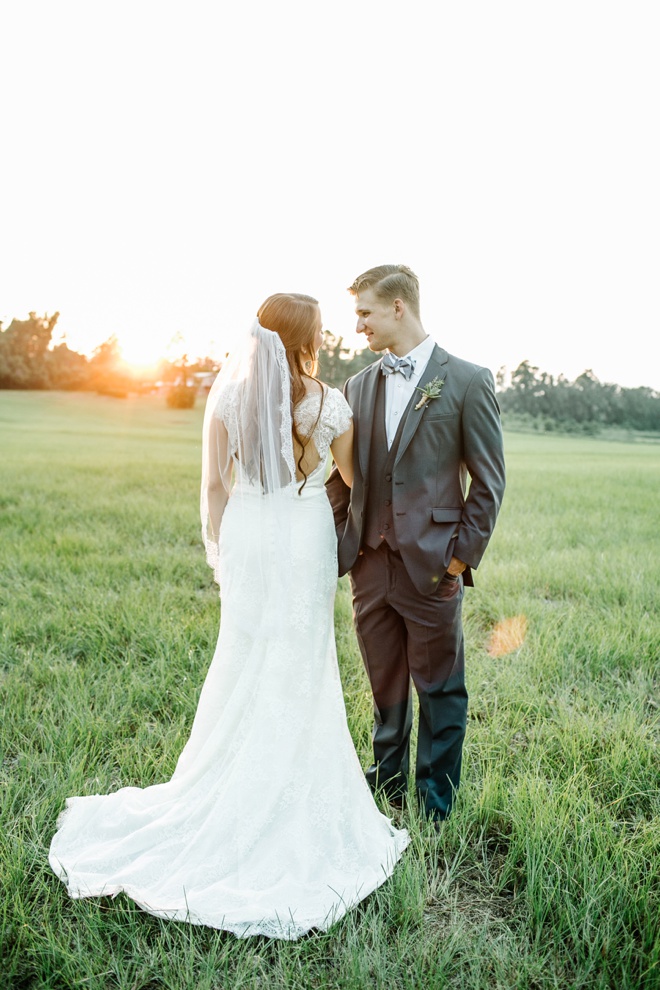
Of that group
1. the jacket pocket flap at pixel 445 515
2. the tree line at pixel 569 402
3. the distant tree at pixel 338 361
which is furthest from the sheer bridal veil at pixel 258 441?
the tree line at pixel 569 402

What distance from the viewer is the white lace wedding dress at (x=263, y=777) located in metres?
2.54

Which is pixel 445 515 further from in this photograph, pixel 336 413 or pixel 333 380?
pixel 333 380

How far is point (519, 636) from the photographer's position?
16.7 ft

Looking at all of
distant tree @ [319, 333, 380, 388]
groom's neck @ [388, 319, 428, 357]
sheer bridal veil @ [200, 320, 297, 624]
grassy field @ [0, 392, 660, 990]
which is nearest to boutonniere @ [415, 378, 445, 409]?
groom's neck @ [388, 319, 428, 357]

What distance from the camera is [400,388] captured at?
2.99 m

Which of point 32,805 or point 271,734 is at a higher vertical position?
point 271,734

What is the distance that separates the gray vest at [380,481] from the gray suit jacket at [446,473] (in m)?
0.06

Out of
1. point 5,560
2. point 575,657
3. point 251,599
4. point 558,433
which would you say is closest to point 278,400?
point 251,599

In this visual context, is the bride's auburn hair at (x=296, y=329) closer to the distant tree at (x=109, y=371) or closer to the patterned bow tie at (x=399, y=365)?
the patterned bow tie at (x=399, y=365)

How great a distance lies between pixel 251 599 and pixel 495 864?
4.95 ft

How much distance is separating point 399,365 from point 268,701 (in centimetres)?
156

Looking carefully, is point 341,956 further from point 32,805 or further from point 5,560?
point 5,560

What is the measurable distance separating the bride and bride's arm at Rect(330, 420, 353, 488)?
12 mm

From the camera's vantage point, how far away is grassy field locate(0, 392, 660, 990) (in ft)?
7.27
